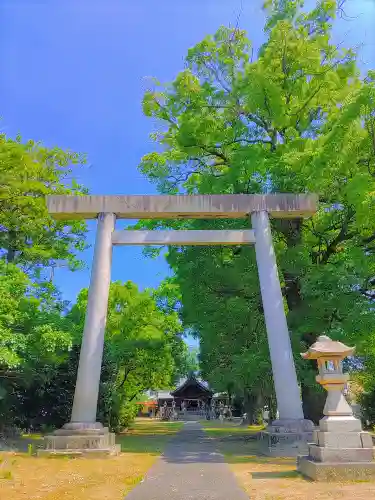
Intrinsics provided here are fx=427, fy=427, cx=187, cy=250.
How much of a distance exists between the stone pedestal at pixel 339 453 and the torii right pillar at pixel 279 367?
8.99 ft

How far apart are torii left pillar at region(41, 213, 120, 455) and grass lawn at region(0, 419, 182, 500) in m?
0.45

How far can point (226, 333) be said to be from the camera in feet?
49.8

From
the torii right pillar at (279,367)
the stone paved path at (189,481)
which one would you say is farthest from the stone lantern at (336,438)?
the torii right pillar at (279,367)

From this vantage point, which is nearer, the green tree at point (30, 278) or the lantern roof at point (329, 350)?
the lantern roof at point (329, 350)

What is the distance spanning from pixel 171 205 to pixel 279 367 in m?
5.60

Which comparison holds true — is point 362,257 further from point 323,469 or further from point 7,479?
point 7,479

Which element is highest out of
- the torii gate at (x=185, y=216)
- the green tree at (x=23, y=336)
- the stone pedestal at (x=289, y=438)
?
the torii gate at (x=185, y=216)

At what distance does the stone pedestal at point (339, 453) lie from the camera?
21.8 feet

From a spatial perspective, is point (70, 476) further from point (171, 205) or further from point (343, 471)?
point (171, 205)

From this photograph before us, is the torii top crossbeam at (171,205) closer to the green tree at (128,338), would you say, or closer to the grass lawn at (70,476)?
the green tree at (128,338)

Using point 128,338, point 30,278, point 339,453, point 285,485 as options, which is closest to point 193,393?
point 128,338

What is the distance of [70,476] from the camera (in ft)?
24.6

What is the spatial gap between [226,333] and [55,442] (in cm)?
697

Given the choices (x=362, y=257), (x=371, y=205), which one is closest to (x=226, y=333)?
(x=362, y=257)
